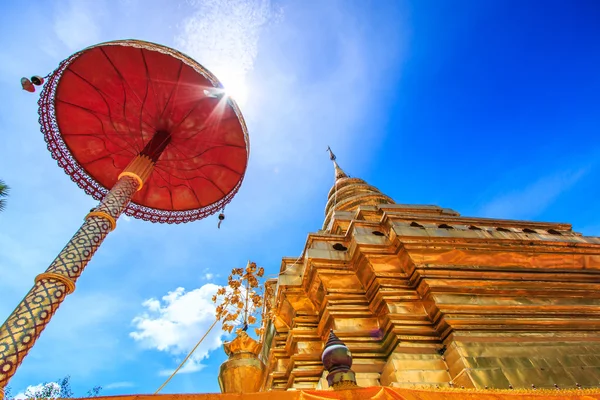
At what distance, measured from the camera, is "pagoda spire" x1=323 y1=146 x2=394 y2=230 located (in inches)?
482

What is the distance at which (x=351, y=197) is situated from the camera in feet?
42.1

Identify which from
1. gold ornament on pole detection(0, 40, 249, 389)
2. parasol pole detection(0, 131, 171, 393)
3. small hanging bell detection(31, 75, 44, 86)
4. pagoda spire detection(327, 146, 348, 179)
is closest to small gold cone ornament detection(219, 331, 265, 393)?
parasol pole detection(0, 131, 171, 393)

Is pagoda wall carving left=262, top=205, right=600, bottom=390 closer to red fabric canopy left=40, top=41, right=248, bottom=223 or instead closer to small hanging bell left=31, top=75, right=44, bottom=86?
red fabric canopy left=40, top=41, right=248, bottom=223

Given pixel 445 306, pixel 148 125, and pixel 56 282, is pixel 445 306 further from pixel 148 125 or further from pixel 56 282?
pixel 148 125

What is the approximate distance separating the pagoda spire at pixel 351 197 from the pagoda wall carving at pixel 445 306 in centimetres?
441

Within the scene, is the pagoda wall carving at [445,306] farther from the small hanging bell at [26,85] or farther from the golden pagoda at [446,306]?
the small hanging bell at [26,85]

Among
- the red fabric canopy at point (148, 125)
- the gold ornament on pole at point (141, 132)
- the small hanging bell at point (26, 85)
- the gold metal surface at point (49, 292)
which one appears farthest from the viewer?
the red fabric canopy at point (148, 125)

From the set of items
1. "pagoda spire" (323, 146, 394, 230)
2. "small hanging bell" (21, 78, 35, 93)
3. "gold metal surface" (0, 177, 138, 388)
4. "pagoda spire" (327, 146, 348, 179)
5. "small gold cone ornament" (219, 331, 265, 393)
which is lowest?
"small gold cone ornament" (219, 331, 265, 393)

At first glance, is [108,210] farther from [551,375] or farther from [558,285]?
[558,285]

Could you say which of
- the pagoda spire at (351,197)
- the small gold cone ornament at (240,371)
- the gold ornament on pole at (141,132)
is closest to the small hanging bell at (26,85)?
the gold ornament on pole at (141,132)

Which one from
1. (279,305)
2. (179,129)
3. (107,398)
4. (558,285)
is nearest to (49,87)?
(179,129)

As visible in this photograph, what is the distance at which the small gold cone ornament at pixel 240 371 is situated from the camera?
379cm

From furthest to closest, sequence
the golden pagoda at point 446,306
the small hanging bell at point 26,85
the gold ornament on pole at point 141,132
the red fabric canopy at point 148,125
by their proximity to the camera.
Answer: the red fabric canopy at point 148,125
the gold ornament on pole at point 141,132
the small hanging bell at point 26,85
the golden pagoda at point 446,306

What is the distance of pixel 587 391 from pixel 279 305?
5098 mm
